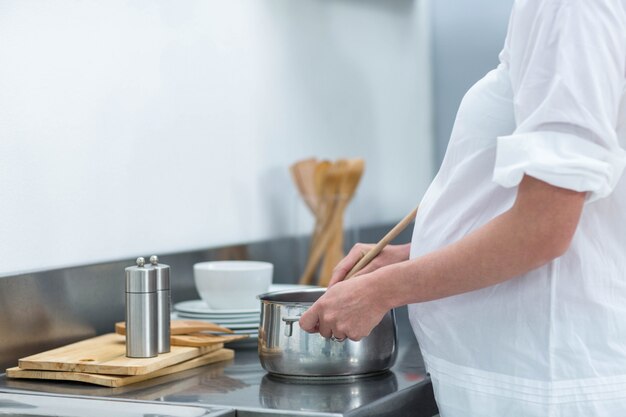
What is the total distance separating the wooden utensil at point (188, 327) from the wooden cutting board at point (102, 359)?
3cm

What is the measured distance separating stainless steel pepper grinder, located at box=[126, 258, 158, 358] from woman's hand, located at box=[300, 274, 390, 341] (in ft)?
1.04

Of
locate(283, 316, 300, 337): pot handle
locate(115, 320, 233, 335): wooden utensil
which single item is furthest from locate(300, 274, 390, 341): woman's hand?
locate(115, 320, 233, 335): wooden utensil

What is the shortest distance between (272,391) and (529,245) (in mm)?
418

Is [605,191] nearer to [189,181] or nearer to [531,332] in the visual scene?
[531,332]

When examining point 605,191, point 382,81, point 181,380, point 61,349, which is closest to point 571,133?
point 605,191

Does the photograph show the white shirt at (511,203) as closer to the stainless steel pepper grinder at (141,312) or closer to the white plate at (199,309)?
the stainless steel pepper grinder at (141,312)

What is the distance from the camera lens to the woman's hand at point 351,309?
1089 millimetres

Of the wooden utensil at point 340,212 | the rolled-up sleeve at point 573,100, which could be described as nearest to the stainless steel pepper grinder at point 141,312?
the rolled-up sleeve at point 573,100

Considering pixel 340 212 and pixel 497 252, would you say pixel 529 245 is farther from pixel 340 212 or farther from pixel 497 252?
pixel 340 212

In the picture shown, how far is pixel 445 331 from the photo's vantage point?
113 cm

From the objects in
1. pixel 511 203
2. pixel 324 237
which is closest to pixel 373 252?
pixel 511 203

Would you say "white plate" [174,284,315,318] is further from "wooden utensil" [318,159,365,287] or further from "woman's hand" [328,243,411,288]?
"wooden utensil" [318,159,365,287]

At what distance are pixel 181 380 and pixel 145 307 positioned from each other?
111 mm

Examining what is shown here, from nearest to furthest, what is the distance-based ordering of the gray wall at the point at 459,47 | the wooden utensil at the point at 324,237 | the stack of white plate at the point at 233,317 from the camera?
the stack of white plate at the point at 233,317 < the wooden utensil at the point at 324,237 < the gray wall at the point at 459,47
